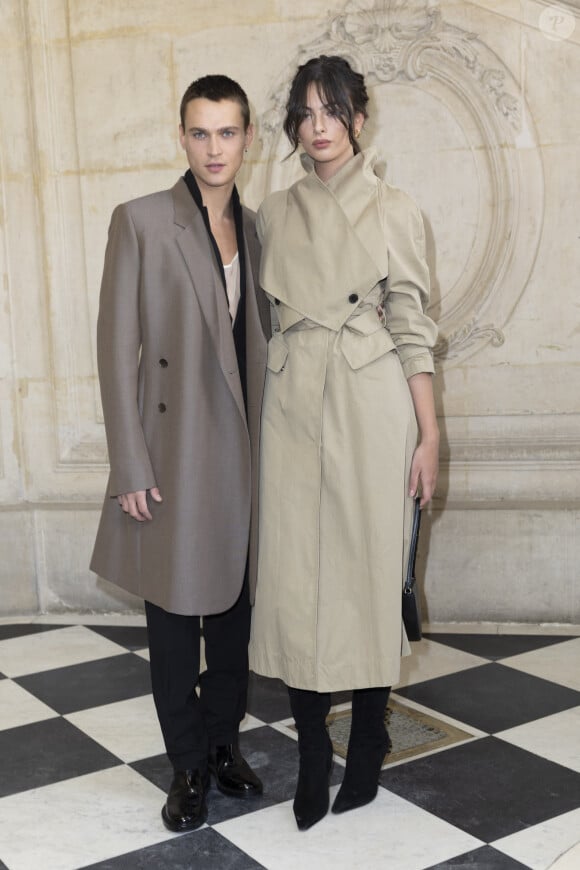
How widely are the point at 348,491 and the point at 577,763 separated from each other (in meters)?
0.89

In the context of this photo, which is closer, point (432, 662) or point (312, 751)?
point (312, 751)

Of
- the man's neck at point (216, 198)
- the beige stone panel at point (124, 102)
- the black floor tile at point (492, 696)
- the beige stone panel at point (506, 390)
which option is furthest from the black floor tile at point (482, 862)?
the beige stone panel at point (124, 102)

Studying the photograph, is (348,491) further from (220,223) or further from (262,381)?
(220,223)

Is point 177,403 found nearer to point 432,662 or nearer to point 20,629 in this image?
point 432,662

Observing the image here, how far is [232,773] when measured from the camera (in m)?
2.24

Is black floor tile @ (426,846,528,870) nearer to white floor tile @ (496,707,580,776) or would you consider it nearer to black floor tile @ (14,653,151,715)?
white floor tile @ (496,707,580,776)

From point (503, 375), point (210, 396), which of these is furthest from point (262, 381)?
point (503, 375)

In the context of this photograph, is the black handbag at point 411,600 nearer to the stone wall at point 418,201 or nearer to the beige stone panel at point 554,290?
the stone wall at point 418,201

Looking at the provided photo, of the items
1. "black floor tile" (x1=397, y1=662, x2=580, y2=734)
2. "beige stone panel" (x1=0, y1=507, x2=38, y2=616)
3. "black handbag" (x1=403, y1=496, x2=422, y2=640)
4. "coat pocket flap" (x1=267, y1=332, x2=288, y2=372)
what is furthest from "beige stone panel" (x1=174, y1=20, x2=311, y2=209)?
"black handbag" (x1=403, y1=496, x2=422, y2=640)

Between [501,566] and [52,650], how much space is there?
5.00 ft

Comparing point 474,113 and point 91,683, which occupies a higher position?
point 474,113

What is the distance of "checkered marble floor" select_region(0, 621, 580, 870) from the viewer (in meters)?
1.98

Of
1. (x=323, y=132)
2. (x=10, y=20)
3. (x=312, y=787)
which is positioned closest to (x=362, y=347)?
(x=323, y=132)

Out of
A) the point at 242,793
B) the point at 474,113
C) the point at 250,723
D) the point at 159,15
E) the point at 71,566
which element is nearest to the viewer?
the point at 242,793
